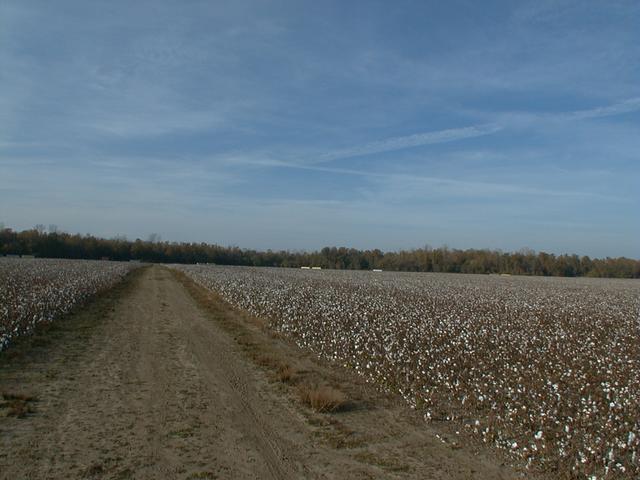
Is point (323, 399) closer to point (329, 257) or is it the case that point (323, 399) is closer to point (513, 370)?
point (513, 370)

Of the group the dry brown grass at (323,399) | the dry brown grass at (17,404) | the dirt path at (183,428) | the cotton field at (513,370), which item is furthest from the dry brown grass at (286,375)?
the dry brown grass at (17,404)

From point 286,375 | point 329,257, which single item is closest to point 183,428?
point 286,375

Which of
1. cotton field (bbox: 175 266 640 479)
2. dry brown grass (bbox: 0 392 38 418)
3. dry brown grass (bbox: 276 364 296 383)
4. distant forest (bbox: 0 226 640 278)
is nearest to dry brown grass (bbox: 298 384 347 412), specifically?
dry brown grass (bbox: 276 364 296 383)

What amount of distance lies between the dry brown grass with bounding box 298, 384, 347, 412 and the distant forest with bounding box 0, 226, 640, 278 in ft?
384

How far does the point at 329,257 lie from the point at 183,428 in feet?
452

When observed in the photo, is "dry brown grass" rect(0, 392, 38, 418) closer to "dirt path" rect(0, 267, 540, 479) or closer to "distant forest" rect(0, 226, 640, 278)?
"dirt path" rect(0, 267, 540, 479)

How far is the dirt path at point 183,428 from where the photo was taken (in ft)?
18.3

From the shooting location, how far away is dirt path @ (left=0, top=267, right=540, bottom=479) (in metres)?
5.58

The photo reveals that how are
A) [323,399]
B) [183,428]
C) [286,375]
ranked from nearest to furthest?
1. [183,428]
2. [323,399]
3. [286,375]

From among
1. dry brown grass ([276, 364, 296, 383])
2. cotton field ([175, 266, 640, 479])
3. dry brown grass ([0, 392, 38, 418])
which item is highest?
cotton field ([175, 266, 640, 479])

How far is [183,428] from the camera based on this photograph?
679cm

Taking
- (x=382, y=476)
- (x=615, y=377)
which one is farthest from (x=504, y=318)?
(x=382, y=476)

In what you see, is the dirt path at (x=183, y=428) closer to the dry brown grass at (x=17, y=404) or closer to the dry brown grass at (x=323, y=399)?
the dry brown grass at (x=17, y=404)

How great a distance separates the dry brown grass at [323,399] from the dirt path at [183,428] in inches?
10.0
